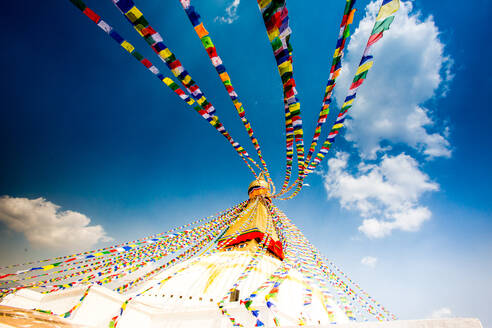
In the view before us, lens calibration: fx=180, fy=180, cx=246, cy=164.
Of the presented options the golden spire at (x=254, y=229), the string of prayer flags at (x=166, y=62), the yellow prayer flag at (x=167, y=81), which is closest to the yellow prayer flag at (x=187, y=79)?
the string of prayer flags at (x=166, y=62)

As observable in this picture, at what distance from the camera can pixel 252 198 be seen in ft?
32.6

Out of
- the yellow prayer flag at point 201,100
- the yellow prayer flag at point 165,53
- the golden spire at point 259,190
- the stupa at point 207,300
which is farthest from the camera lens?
the golden spire at point 259,190

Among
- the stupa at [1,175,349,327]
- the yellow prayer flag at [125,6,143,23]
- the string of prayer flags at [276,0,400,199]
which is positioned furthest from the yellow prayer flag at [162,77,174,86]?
the stupa at [1,175,349,327]

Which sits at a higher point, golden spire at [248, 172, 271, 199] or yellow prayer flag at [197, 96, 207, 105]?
golden spire at [248, 172, 271, 199]

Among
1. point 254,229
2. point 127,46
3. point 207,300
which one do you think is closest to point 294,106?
point 127,46

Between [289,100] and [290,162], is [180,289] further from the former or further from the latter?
[289,100]

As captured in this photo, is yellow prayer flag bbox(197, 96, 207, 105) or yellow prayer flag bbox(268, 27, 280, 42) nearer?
yellow prayer flag bbox(268, 27, 280, 42)

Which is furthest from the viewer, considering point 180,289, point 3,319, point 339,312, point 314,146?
point 180,289

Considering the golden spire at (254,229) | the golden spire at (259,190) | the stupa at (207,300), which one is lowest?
the stupa at (207,300)

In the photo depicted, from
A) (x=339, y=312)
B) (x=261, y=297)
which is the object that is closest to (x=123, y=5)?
(x=261, y=297)

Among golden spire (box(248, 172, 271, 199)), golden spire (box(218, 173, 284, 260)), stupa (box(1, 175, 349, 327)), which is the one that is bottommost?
stupa (box(1, 175, 349, 327))

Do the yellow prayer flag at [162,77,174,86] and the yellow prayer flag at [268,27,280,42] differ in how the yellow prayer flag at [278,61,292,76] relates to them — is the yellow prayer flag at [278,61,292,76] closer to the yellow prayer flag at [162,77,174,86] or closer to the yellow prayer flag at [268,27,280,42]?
the yellow prayer flag at [268,27,280,42]

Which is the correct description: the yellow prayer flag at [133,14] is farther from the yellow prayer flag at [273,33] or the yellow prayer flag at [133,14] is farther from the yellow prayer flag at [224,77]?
the yellow prayer flag at [273,33]

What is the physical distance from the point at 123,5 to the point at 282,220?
27.9 feet
